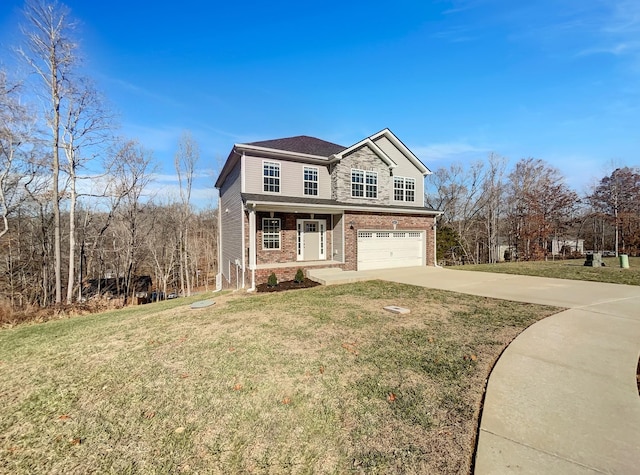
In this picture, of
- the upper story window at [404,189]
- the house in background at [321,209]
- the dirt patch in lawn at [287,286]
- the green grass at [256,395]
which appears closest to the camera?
the green grass at [256,395]

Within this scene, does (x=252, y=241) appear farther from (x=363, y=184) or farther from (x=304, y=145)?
(x=363, y=184)

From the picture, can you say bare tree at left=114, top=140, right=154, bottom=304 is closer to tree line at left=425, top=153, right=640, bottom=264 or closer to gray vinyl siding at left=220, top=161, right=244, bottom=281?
gray vinyl siding at left=220, top=161, right=244, bottom=281

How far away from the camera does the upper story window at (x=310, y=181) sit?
1402 cm

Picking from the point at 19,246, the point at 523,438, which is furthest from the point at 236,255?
the point at 19,246

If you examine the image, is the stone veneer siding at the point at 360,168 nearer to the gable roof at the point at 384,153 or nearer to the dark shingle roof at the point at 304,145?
the gable roof at the point at 384,153

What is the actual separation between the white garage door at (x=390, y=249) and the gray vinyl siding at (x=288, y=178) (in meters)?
3.20

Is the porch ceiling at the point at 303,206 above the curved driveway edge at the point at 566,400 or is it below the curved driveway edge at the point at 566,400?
→ above

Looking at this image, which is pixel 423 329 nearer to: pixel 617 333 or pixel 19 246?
pixel 617 333

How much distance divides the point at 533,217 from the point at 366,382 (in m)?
27.9

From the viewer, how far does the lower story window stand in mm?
12578

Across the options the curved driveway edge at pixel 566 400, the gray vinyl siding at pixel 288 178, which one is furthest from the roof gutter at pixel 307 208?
the curved driveway edge at pixel 566 400

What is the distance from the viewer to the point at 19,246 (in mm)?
16625

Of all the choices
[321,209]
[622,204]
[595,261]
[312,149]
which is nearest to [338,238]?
[321,209]

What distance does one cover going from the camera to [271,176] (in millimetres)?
13086
